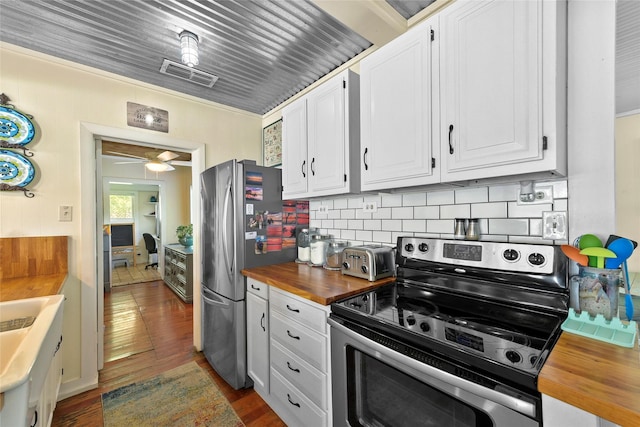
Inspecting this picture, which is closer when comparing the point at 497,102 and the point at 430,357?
the point at 430,357

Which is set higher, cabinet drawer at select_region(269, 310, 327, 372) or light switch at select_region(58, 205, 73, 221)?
light switch at select_region(58, 205, 73, 221)

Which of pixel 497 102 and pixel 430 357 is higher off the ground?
pixel 497 102

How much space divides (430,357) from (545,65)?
1.11 meters

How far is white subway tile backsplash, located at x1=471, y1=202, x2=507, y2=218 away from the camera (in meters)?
1.35

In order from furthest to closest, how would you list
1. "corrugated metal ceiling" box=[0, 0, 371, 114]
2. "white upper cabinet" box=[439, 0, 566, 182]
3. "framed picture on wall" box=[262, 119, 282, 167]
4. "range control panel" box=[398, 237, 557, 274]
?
1. "framed picture on wall" box=[262, 119, 282, 167]
2. "corrugated metal ceiling" box=[0, 0, 371, 114]
3. "range control panel" box=[398, 237, 557, 274]
4. "white upper cabinet" box=[439, 0, 566, 182]

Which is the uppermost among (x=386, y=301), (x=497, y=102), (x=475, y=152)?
(x=497, y=102)

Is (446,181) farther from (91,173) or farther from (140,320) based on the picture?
(140,320)

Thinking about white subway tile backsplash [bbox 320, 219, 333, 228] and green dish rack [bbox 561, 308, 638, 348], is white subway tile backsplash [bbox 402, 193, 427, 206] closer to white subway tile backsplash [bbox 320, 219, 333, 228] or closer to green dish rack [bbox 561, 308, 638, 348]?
white subway tile backsplash [bbox 320, 219, 333, 228]

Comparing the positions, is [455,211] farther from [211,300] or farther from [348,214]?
[211,300]

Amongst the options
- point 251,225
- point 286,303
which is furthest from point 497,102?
point 251,225

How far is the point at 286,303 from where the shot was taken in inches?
62.5

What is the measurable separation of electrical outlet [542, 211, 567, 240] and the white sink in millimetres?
1876

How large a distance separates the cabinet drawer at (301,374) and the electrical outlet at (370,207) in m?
1.09

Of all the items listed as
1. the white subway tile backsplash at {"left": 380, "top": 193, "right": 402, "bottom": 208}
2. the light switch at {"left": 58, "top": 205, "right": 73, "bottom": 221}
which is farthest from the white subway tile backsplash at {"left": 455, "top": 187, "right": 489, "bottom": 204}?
the light switch at {"left": 58, "top": 205, "right": 73, "bottom": 221}
